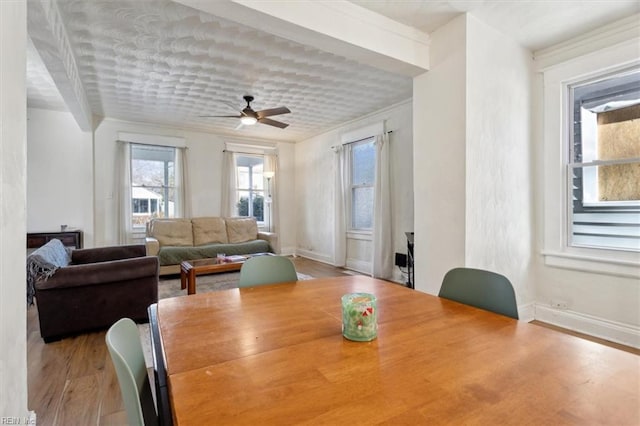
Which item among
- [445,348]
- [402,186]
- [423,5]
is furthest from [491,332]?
[402,186]

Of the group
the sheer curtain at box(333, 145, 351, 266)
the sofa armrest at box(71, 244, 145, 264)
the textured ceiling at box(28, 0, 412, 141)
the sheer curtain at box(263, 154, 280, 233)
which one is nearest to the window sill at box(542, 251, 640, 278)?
the textured ceiling at box(28, 0, 412, 141)

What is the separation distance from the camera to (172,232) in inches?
209

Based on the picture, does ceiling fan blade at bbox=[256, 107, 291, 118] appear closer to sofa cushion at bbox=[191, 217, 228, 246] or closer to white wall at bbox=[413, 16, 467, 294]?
white wall at bbox=[413, 16, 467, 294]

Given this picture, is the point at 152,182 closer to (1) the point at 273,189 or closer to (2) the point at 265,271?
(1) the point at 273,189

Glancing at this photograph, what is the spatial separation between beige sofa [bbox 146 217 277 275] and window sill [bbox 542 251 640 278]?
418cm

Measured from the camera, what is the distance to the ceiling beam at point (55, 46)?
2125mm

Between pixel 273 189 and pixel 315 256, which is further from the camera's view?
pixel 273 189

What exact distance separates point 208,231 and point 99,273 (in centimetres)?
298

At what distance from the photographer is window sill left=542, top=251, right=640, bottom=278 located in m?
2.50

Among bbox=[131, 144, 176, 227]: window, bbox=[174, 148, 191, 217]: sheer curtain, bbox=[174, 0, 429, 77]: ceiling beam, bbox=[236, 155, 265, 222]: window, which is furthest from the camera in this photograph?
bbox=[236, 155, 265, 222]: window

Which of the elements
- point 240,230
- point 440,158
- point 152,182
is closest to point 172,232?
point 240,230

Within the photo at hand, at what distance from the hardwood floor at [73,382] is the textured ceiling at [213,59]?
2.40m

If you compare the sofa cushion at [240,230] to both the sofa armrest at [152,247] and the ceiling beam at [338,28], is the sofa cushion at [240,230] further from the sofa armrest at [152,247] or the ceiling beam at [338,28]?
the ceiling beam at [338,28]

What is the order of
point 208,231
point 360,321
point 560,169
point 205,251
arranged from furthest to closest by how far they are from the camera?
point 208,231, point 205,251, point 560,169, point 360,321
